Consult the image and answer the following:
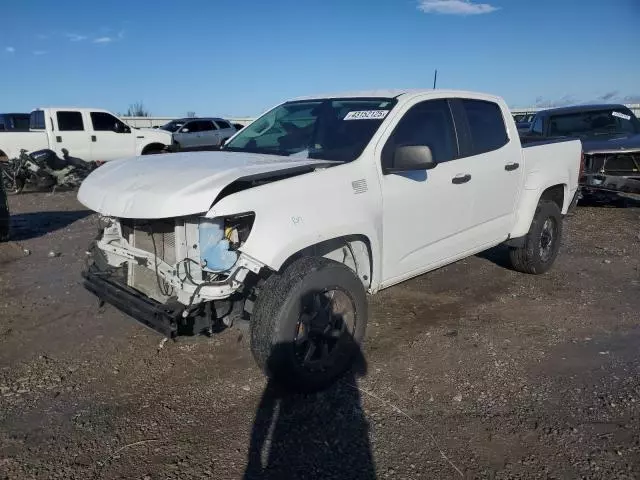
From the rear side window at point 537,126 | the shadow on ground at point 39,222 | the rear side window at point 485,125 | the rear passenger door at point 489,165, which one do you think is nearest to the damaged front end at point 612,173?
the rear side window at point 537,126

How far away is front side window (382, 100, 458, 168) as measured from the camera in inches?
157

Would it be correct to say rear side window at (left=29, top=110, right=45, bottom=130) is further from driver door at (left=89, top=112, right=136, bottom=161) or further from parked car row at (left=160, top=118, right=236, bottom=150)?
parked car row at (left=160, top=118, right=236, bottom=150)

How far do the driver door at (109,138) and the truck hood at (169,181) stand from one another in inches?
520

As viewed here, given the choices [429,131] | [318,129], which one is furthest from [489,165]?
[318,129]

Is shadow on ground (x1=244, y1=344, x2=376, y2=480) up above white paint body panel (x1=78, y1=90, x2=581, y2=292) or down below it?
below

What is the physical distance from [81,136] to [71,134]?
11.0 inches

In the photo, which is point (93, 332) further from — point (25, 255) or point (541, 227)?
point (541, 227)

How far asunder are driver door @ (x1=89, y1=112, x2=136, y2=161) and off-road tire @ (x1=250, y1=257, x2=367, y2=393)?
14.5 m

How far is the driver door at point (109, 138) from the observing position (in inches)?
625

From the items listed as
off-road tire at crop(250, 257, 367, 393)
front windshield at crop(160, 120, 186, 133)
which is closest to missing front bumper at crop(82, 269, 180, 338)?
off-road tire at crop(250, 257, 367, 393)

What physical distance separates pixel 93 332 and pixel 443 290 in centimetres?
329

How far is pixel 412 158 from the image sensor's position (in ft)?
11.8

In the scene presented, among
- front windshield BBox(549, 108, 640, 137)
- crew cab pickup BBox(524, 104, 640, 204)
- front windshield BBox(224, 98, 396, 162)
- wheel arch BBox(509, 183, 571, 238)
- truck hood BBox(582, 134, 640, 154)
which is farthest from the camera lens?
front windshield BBox(549, 108, 640, 137)

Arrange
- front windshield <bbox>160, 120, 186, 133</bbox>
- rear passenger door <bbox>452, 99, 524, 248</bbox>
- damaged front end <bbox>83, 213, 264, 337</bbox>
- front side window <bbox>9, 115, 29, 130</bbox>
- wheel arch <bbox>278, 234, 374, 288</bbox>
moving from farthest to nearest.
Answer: front windshield <bbox>160, 120, 186, 133</bbox> → front side window <bbox>9, 115, 29, 130</bbox> → rear passenger door <bbox>452, 99, 524, 248</bbox> → wheel arch <bbox>278, 234, 374, 288</bbox> → damaged front end <bbox>83, 213, 264, 337</bbox>
